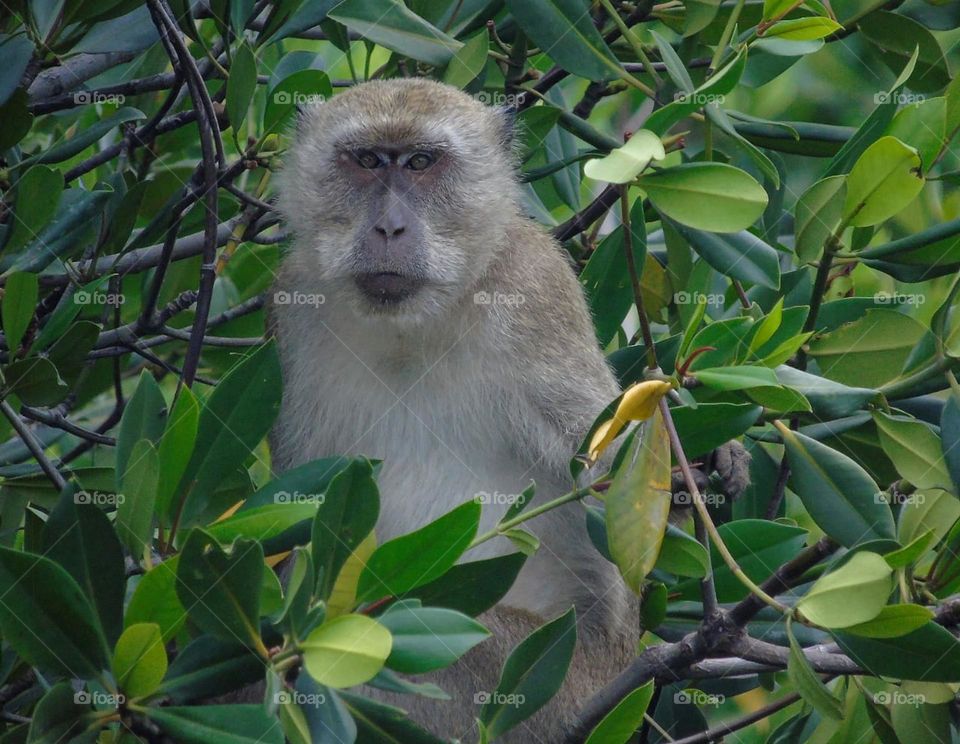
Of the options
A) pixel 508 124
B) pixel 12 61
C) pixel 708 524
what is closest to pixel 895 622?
pixel 708 524

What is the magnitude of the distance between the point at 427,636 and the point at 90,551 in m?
0.79

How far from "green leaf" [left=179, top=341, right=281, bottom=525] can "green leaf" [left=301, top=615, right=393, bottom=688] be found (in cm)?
72

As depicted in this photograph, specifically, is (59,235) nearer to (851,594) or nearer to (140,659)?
(140,659)

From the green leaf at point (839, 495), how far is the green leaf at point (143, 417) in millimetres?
1640

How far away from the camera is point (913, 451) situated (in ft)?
10.2

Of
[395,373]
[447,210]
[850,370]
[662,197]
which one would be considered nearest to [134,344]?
[395,373]

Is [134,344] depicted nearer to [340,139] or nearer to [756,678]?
[340,139]

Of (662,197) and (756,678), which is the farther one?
(756,678)

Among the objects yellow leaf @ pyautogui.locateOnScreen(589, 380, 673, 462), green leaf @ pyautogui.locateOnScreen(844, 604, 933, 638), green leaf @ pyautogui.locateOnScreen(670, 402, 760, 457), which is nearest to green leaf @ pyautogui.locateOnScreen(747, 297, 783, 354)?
green leaf @ pyautogui.locateOnScreen(670, 402, 760, 457)

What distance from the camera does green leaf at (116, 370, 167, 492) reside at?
291cm

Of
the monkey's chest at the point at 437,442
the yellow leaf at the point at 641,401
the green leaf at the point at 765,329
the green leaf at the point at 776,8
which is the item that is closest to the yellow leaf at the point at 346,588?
the yellow leaf at the point at 641,401

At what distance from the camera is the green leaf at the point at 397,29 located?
12.6ft

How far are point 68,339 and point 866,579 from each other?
2400 millimetres

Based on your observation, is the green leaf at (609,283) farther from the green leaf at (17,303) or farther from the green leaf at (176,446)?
the green leaf at (17,303)
